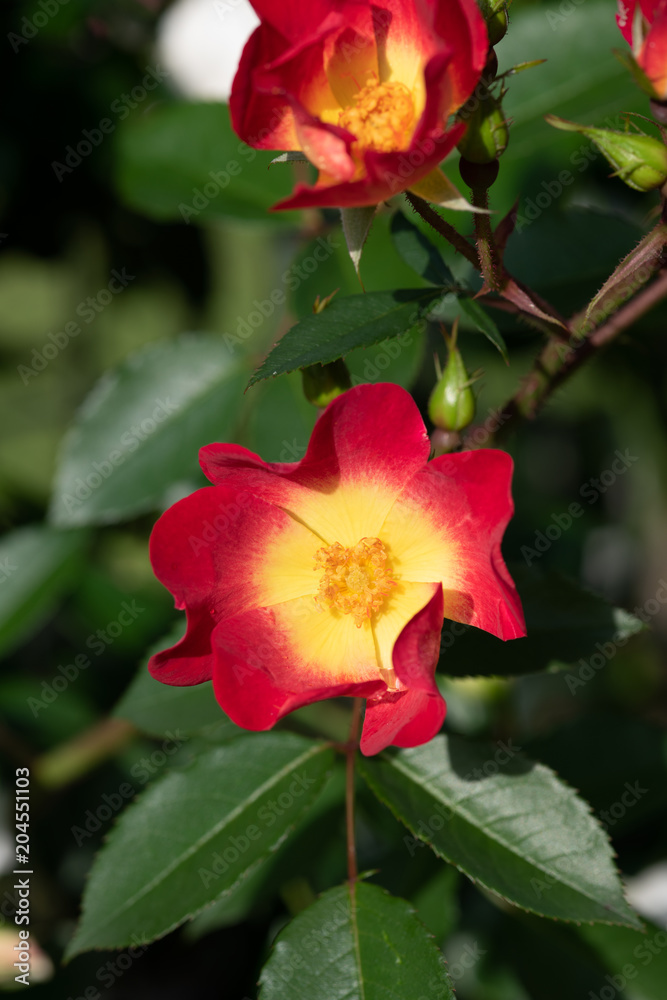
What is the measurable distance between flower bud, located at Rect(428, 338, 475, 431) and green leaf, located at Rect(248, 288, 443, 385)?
73mm

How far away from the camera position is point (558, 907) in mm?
1068

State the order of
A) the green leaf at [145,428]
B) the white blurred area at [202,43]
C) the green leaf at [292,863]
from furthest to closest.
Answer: the white blurred area at [202,43]
the green leaf at [145,428]
the green leaf at [292,863]

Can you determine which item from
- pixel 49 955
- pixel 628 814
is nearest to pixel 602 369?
pixel 628 814

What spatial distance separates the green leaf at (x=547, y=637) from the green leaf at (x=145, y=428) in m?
0.66

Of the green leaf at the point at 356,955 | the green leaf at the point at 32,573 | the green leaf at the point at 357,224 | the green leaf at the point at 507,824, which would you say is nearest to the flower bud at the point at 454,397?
the green leaf at the point at 357,224

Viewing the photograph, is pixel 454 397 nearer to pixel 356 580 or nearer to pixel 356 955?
pixel 356 580

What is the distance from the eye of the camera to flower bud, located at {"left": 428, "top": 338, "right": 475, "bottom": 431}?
1.06 m

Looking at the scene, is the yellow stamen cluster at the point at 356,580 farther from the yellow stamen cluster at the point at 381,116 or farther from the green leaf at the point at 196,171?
the green leaf at the point at 196,171

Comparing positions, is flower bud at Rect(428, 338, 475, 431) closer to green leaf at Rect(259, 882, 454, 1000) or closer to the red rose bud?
the red rose bud

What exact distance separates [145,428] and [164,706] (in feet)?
1.93

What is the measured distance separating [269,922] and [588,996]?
63cm

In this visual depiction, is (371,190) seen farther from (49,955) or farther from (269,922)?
(49,955)

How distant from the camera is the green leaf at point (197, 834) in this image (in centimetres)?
116

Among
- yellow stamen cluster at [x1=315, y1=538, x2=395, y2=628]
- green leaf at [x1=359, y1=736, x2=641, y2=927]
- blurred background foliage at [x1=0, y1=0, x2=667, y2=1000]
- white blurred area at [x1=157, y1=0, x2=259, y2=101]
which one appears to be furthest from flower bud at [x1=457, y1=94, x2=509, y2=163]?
white blurred area at [x1=157, y1=0, x2=259, y2=101]
